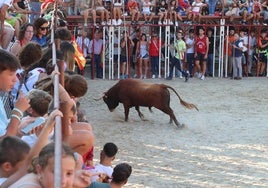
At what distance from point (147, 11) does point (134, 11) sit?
608mm

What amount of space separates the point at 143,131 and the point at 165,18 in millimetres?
7149

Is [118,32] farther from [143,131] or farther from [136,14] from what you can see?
[143,131]

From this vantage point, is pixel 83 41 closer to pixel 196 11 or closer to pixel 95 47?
pixel 95 47

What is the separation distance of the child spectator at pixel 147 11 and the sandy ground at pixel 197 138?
9.44ft

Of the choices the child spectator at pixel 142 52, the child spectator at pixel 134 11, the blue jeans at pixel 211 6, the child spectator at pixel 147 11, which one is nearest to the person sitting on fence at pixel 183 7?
the blue jeans at pixel 211 6

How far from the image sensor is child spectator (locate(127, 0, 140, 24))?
18094 mm

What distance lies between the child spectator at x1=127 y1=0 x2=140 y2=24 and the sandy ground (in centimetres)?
263

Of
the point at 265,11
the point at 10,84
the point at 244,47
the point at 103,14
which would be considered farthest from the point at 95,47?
the point at 10,84

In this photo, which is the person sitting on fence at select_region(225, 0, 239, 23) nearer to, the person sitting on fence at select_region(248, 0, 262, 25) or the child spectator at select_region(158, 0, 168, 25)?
the person sitting on fence at select_region(248, 0, 262, 25)

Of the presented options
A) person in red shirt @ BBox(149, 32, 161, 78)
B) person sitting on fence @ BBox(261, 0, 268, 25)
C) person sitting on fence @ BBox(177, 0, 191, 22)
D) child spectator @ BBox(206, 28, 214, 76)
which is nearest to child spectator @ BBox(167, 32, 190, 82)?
person in red shirt @ BBox(149, 32, 161, 78)

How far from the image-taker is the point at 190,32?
1828 centimetres

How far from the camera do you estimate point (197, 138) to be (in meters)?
11.2

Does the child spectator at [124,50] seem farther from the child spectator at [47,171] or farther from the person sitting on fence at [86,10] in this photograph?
the child spectator at [47,171]

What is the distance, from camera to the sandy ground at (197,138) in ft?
28.2
